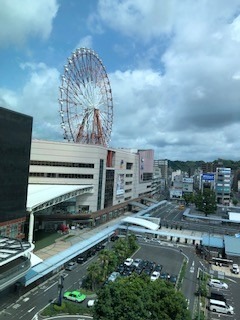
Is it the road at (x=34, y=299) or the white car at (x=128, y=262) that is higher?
the white car at (x=128, y=262)

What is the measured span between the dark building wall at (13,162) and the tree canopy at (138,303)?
60.6ft

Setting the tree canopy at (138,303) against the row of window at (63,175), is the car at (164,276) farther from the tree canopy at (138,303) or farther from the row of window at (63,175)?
the row of window at (63,175)

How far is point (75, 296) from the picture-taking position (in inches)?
1171

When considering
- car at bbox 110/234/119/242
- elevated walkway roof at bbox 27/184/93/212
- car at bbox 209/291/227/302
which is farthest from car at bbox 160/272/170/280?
elevated walkway roof at bbox 27/184/93/212

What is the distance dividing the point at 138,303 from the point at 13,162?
23.1 metres

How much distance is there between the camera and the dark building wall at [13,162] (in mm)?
34594

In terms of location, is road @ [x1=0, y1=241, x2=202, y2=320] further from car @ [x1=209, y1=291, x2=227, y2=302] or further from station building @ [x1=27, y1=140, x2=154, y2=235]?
station building @ [x1=27, y1=140, x2=154, y2=235]

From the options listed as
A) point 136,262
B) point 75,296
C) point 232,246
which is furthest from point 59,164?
point 232,246

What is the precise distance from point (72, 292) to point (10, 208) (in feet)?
40.7

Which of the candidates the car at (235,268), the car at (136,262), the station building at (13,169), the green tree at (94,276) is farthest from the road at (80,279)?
the station building at (13,169)

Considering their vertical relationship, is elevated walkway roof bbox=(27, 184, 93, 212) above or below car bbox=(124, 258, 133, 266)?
above

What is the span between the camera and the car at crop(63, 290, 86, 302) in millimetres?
29516

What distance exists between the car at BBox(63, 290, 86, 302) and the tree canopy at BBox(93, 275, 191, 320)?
8.99 meters

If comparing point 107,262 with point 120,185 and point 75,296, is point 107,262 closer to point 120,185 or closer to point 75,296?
point 75,296
